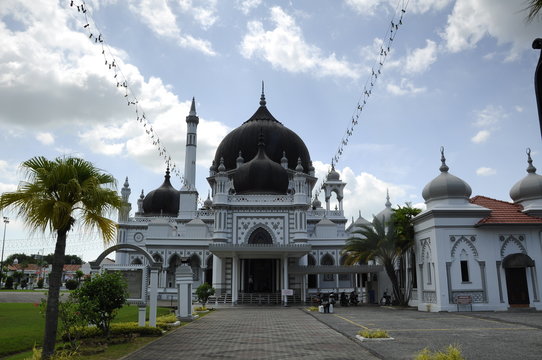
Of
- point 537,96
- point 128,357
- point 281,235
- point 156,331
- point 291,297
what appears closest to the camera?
point 537,96

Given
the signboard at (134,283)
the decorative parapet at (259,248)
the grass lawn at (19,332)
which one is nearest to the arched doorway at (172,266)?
the decorative parapet at (259,248)

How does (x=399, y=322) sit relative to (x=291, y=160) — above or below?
below

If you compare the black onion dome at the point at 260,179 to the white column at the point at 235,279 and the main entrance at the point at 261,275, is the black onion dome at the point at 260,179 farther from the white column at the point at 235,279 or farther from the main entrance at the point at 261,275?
the white column at the point at 235,279

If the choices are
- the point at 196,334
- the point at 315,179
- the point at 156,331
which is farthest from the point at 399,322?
the point at 315,179

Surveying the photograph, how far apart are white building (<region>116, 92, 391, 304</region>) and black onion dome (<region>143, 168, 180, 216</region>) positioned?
3504mm

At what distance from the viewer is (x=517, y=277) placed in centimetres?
2428

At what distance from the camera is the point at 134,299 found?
15336 mm

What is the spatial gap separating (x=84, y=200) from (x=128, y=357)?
3.77 metres

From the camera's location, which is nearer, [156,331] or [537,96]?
[537,96]

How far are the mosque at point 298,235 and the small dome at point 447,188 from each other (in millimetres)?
56

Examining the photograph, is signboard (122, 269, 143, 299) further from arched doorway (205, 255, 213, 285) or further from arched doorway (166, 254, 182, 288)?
arched doorway (166, 254, 182, 288)

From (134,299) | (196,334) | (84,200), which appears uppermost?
(84,200)

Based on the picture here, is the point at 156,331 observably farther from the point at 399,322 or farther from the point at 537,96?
the point at 537,96

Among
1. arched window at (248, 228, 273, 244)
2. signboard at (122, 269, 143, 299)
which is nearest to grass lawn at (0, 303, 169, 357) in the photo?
signboard at (122, 269, 143, 299)
